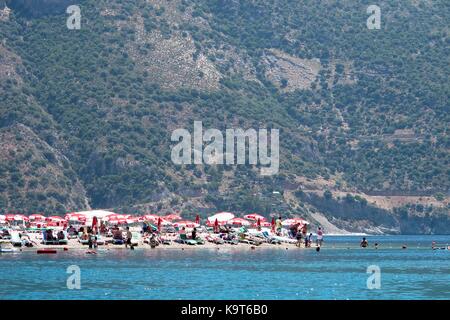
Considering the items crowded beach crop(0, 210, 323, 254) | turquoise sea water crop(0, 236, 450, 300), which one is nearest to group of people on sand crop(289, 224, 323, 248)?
crowded beach crop(0, 210, 323, 254)

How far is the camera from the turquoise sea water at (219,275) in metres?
58.1

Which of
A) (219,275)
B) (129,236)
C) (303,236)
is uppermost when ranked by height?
(129,236)

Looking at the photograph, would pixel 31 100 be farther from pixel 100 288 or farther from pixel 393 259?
pixel 100 288

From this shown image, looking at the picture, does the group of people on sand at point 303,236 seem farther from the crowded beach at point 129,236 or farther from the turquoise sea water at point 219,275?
the turquoise sea water at point 219,275

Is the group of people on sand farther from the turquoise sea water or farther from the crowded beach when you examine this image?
the turquoise sea water

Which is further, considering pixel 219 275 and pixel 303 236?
pixel 303 236

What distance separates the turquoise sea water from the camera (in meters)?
58.1

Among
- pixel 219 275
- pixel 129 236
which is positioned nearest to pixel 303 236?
pixel 129 236

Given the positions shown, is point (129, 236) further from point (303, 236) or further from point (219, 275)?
point (219, 275)

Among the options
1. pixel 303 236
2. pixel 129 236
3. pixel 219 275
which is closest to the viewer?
pixel 219 275

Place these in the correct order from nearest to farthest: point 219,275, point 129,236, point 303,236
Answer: point 219,275, point 129,236, point 303,236

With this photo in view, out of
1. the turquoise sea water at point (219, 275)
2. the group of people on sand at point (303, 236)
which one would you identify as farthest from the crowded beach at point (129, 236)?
the turquoise sea water at point (219, 275)

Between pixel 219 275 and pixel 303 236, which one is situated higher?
pixel 303 236

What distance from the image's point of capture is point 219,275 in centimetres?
7125
